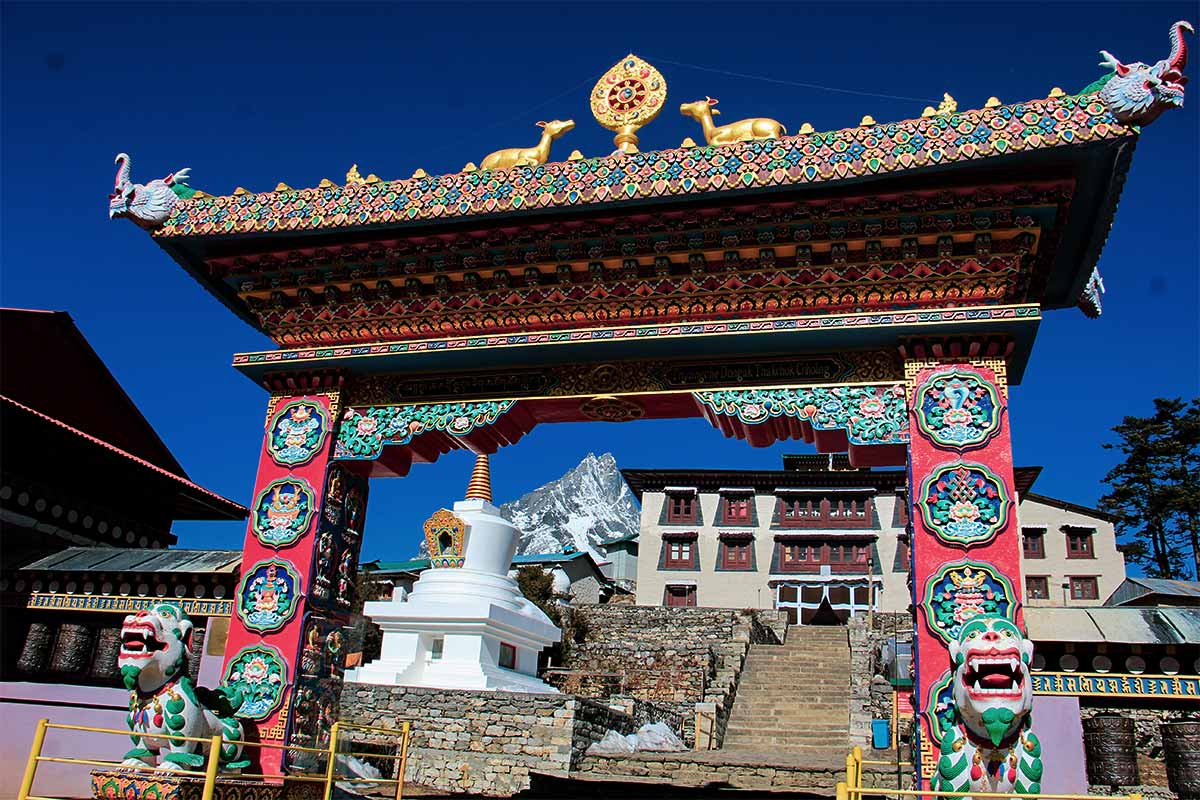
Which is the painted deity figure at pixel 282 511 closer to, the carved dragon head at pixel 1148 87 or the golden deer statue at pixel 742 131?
the golden deer statue at pixel 742 131

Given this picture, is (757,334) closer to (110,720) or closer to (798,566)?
(110,720)

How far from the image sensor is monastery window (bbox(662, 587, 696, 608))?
49.5 m

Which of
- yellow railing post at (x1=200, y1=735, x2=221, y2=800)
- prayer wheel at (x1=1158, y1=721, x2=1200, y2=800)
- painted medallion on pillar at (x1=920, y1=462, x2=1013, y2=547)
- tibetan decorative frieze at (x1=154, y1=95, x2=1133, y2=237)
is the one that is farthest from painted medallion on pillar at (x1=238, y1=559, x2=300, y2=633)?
prayer wheel at (x1=1158, y1=721, x2=1200, y2=800)

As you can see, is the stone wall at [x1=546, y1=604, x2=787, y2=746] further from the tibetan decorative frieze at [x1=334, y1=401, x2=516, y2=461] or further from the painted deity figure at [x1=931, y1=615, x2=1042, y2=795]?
the painted deity figure at [x1=931, y1=615, x2=1042, y2=795]

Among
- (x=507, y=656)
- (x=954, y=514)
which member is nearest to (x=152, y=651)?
(x=954, y=514)

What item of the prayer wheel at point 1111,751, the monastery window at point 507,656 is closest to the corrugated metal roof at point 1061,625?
the prayer wheel at point 1111,751

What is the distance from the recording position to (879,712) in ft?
83.4

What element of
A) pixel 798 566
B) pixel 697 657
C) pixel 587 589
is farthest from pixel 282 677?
pixel 587 589

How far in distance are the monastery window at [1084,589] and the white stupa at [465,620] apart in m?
35.8

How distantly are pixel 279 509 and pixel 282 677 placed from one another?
1687mm

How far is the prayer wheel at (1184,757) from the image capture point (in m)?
7.57

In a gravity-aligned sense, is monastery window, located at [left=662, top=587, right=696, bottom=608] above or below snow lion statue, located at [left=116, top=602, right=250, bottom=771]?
above

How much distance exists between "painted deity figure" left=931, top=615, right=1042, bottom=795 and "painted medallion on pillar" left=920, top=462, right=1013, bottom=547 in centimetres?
156

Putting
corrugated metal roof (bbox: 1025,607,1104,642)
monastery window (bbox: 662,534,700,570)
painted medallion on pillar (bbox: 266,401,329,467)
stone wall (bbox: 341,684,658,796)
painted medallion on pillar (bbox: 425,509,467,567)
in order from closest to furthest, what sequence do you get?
1. corrugated metal roof (bbox: 1025,607,1104,642)
2. painted medallion on pillar (bbox: 266,401,329,467)
3. stone wall (bbox: 341,684,658,796)
4. painted medallion on pillar (bbox: 425,509,467,567)
5. monastery window (bbox: 662,534,700,570)
